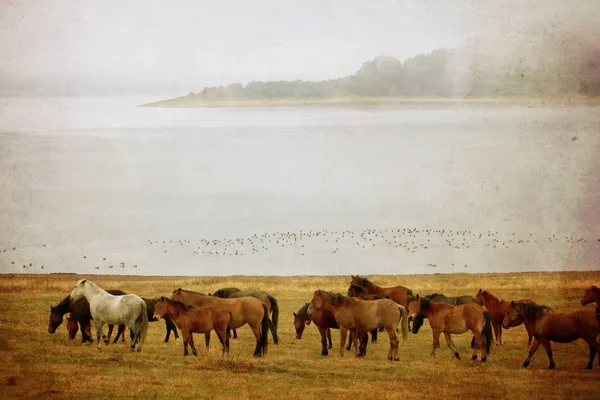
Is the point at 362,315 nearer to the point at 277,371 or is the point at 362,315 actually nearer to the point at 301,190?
the point at 277,371

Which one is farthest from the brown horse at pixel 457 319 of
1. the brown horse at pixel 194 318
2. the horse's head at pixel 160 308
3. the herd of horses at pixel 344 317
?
the horse's head at pixel 160 308

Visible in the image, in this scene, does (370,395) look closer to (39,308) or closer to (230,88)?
(39,308)

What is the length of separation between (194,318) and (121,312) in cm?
117

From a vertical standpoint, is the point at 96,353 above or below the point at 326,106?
below

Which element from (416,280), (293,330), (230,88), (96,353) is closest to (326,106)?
(230,88)

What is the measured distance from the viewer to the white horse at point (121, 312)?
12.3 meters

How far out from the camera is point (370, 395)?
1078cm

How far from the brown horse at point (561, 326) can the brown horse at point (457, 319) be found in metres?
0.63

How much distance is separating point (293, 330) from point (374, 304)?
106 inches

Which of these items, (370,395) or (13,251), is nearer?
(370,395)

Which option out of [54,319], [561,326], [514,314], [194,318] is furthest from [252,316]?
[561,326]

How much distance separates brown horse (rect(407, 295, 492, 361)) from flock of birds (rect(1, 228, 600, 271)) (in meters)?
6.01

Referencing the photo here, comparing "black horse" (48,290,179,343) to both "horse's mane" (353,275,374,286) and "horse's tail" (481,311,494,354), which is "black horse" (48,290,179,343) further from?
"horse's tail" (481,311,494,354)

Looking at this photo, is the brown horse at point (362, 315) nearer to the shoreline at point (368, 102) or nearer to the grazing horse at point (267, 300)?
the grazing horse at point (267, 300)
